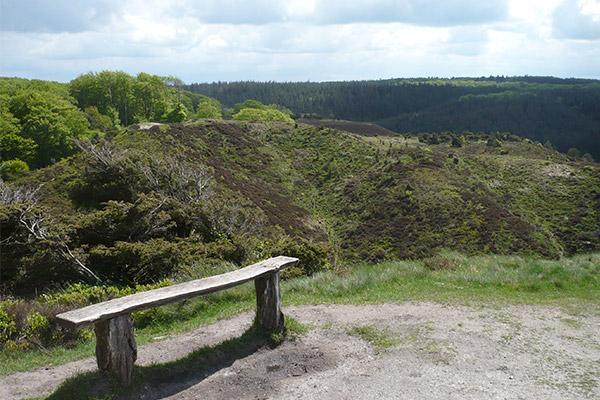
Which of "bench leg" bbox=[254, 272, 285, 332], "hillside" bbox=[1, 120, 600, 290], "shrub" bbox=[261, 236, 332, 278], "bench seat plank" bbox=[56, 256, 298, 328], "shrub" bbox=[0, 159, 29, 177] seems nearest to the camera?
"bench seat plank" bbox=[56, 256, 298, 328]

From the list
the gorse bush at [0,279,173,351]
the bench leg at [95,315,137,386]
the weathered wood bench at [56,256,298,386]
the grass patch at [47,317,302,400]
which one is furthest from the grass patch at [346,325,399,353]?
the gorse bush at [0,279,173,351]

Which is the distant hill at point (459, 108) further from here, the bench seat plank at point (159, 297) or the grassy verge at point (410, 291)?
the bench seat plank at point (159, 297)

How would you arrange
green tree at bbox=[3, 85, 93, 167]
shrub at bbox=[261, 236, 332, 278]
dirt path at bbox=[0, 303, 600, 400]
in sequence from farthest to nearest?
green tree at bbox=[3, 85, 93, 167]
shrub at bbox=[261, 236, 332, 278]
dirt path at bbox=[0, 303, 600, 400]

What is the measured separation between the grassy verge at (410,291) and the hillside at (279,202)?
344 cm

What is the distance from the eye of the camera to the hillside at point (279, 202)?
12297 millimetres

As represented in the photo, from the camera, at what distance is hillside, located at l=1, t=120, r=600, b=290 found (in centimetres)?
1230

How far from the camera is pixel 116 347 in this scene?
5.00m

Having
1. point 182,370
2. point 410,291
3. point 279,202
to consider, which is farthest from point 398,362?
point 279,202

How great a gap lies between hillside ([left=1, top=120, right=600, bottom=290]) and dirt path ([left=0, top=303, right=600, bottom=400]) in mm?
5828

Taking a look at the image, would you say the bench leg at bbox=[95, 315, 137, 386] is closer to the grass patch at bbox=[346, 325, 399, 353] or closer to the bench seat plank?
the bench seat plank

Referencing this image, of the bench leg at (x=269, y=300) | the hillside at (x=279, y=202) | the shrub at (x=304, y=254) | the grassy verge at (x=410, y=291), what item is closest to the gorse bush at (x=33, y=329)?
the grassy verge at (x=410, y=291)

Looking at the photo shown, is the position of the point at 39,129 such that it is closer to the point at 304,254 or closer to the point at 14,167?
the point at 14,167

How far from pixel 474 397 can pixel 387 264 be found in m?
7.36

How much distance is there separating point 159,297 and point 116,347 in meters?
0.74
